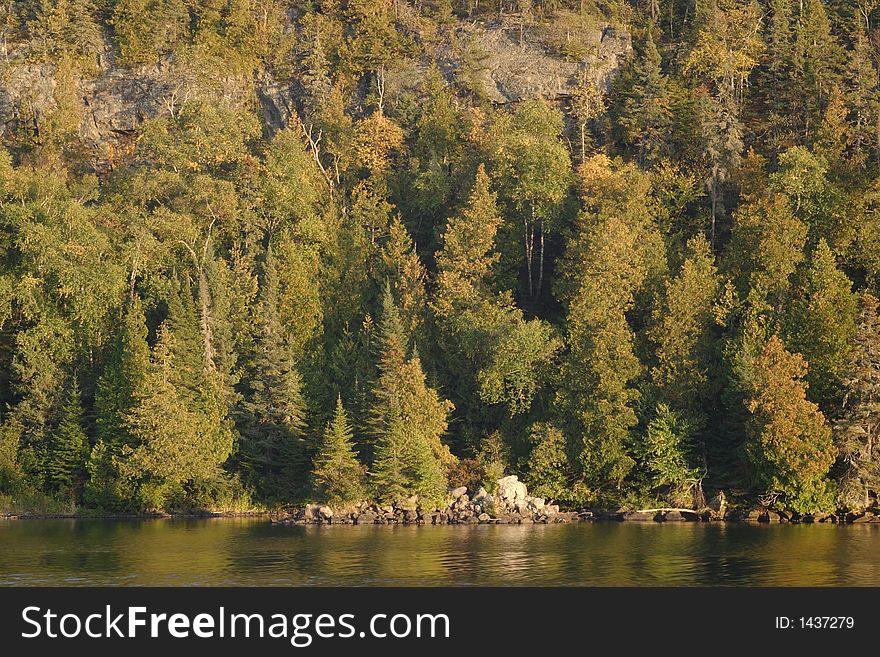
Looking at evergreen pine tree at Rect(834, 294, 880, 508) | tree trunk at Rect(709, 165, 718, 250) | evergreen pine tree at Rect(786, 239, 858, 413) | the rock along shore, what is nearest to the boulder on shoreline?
the rock along shore

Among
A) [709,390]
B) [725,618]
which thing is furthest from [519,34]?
[725,618]

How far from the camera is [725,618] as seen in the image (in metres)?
44.4

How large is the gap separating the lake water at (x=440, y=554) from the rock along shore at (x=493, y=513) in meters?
3.17

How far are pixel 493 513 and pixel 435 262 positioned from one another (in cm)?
3327

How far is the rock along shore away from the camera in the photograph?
3285 inches

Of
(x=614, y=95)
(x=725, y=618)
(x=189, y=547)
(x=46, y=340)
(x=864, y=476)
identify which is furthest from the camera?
(x=614, y=95)

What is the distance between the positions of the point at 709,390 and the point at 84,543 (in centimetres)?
4653

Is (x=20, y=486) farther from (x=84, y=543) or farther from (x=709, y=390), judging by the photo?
(x=709, y=390)

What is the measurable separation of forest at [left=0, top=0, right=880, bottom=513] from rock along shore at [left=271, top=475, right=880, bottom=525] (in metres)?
1.19

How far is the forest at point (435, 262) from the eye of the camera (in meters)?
86.8

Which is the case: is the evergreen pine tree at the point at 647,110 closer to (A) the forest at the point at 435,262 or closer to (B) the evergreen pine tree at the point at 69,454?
(A) the forest at the point at 435,262

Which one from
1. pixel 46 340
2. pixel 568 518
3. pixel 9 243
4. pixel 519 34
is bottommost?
pixel 568 518

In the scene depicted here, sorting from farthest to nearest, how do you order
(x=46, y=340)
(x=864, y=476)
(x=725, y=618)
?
1. (x=46, y=340)
2. (x=864, y=476)
3. (x=725, y=618)

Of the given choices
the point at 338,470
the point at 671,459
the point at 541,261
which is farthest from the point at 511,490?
the point at 541,261
